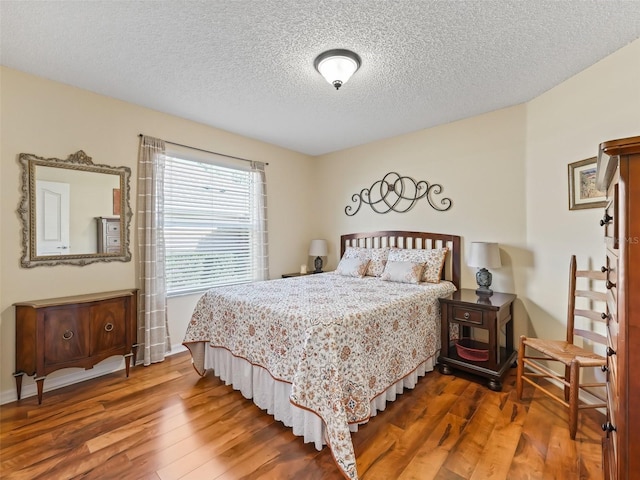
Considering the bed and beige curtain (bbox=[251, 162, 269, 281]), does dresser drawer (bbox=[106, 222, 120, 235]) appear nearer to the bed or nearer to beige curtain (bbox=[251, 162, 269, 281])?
the bed

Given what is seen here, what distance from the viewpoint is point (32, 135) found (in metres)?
2.40

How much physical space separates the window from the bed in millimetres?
905

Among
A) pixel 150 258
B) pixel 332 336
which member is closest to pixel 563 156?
pixel 332 336

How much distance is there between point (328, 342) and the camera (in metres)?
1.69

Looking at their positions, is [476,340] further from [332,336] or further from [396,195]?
[332,336]

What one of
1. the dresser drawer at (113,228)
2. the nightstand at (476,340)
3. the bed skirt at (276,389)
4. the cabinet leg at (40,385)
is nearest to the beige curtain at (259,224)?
the bed skirt at (276,389)

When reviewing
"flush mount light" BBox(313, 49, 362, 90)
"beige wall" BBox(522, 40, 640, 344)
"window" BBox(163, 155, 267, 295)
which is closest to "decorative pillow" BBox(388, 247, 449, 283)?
"beige wall" BBox(522, 40, 640, 344)

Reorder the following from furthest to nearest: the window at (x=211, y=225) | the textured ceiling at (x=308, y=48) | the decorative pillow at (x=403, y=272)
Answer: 1. the window at (x=211, y=225)
2. the decorative pillow at (x=403, y=272)
3. the textured ceiling at (x=308, y=48)

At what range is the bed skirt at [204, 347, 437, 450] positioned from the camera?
1.76 meters

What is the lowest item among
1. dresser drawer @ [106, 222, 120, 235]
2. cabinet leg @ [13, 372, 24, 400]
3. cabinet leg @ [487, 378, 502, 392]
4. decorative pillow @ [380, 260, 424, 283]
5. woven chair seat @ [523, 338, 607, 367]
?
cabinet leg @ [487, 378, 502, 392]

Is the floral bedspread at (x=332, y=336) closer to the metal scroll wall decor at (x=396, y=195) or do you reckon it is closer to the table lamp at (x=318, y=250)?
the metal scroll wall decor at (x=396, y=195)

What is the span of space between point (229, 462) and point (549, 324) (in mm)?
2810

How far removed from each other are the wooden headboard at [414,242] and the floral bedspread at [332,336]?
0.36 meters

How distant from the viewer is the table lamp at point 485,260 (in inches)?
110
